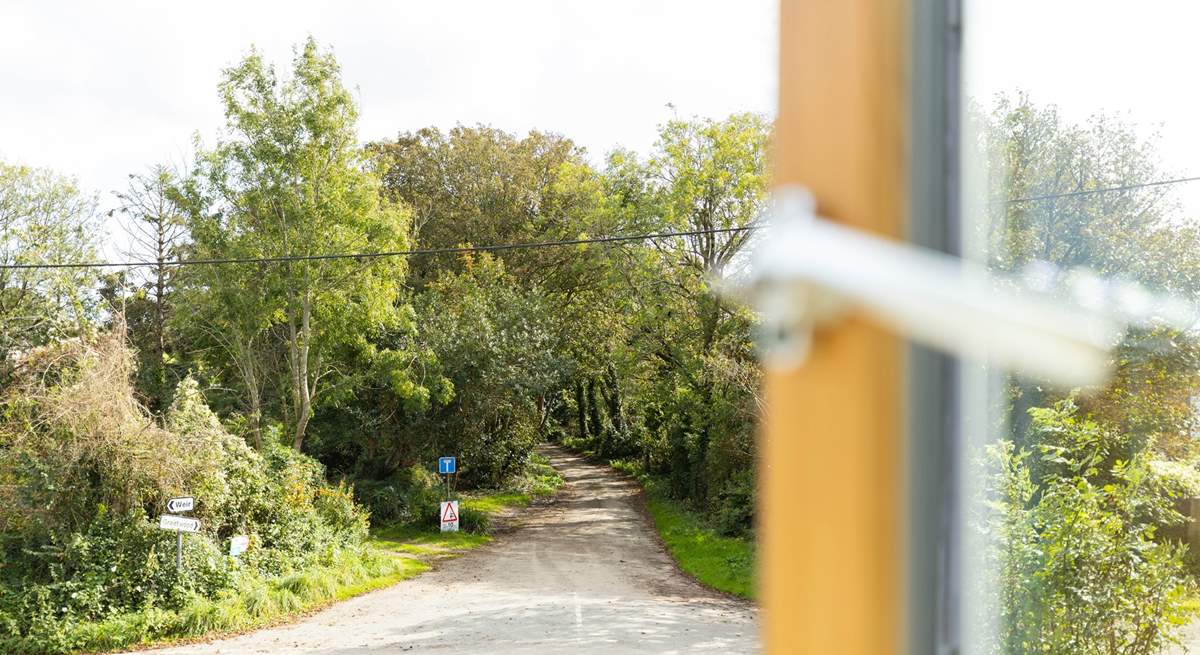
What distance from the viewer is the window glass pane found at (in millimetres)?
302

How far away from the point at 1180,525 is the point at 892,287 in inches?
59.8

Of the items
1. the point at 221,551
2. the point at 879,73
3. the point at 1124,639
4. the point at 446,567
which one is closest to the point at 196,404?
the point at 221,551

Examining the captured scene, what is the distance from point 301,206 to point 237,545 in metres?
7.02

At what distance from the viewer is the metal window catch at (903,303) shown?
0.63 feet

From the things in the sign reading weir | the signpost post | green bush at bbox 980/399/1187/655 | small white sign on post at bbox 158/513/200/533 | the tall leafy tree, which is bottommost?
the signpost post

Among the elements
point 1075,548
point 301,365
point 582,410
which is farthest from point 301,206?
point 582,410

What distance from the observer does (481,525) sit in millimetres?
19484

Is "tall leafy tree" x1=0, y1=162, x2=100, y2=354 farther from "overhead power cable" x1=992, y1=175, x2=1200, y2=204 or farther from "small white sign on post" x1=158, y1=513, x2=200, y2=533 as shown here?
"overhead power cable" x1=992, y1=175, x2=1200, y2=204

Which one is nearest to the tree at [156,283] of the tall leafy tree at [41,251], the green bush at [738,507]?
the tall leafy tree at [41,251]

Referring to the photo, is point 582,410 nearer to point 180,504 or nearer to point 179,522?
point 180,504

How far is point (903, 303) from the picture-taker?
8.3 inches

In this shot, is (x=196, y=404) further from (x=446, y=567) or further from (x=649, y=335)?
(x=649, y=335)

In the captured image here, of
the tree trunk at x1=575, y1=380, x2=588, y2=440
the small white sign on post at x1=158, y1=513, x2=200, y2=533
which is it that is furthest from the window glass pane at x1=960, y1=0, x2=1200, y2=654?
the tree trunk at x1=575, y1=380, x2=588, y2=440

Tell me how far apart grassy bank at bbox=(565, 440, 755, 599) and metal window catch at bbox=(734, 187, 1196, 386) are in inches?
559
